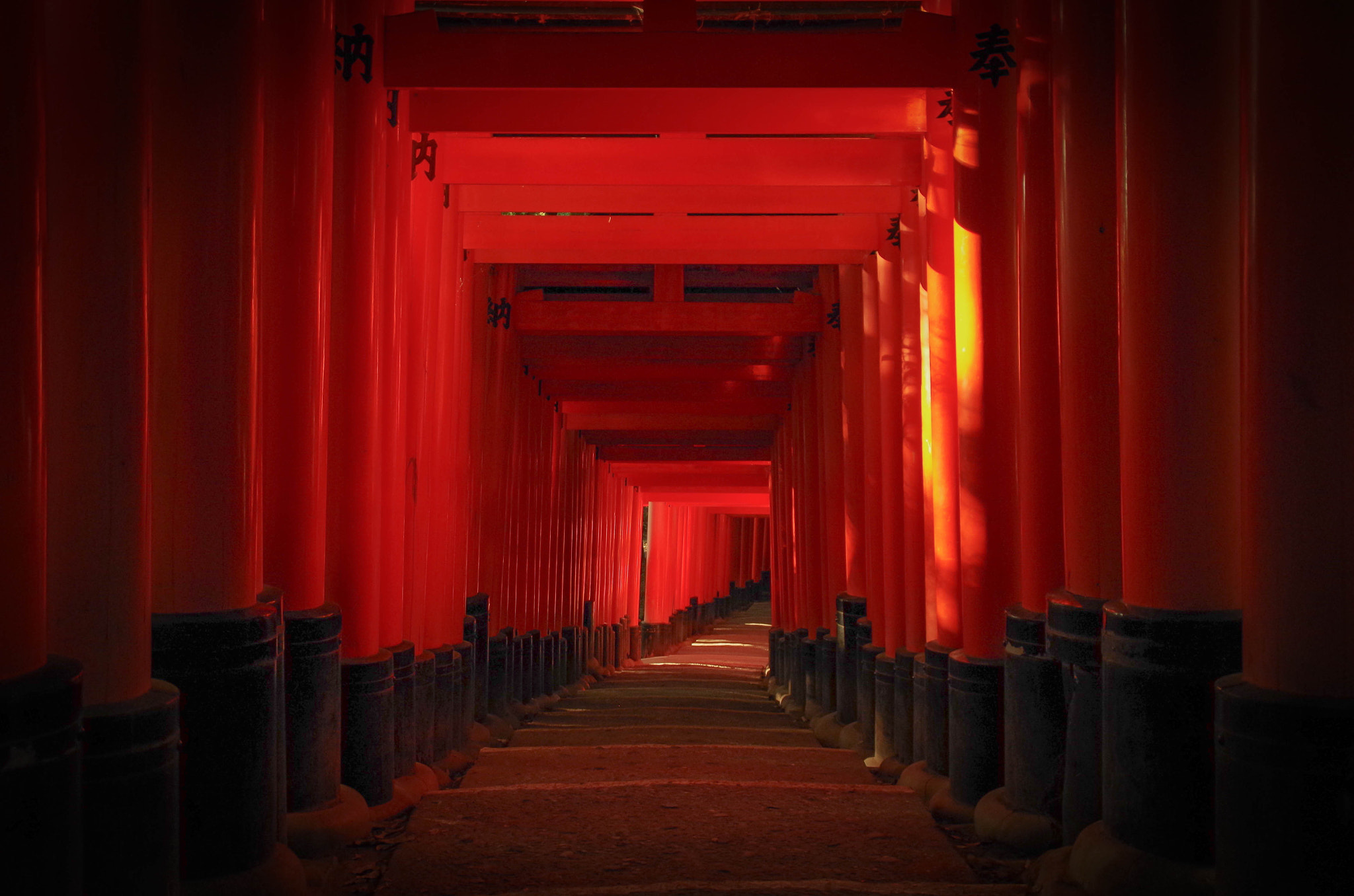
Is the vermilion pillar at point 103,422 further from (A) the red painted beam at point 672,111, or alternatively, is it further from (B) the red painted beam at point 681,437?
(B) the red painted beam at point 681,437

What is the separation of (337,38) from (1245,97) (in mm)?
3740

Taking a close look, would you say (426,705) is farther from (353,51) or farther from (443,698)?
(353,51)

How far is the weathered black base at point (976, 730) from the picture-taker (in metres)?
4.89

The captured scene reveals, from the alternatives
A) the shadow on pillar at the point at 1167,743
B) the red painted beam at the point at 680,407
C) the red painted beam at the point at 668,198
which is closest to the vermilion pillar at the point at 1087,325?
the shadow on pillar at the point at 1167,743

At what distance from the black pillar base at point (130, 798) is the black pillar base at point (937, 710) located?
12.5 feet

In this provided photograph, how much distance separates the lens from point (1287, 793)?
8.32ft

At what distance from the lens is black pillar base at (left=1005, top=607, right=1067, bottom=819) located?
13.8 ft

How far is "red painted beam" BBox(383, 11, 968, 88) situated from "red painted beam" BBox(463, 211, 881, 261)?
10.9 feet

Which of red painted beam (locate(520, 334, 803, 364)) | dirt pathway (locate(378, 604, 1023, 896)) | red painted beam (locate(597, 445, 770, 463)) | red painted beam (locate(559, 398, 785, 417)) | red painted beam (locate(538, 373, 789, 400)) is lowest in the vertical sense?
dirt pathway (locate(378, 604, 1023, 896))

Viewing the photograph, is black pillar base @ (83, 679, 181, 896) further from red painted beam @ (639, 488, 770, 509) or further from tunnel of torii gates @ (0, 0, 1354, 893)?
red painted beam @ (639, 488, 770, 509)

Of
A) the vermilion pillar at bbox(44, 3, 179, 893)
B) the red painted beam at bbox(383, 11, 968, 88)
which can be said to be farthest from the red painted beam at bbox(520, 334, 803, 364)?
the vermilion pillar at bbox(44, 3, 179, 893)

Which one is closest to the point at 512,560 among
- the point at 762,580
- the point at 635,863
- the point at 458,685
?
the point at 458,685

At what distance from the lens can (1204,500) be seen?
323 cm

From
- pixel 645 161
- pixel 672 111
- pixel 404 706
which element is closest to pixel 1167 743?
pixel 404 706
